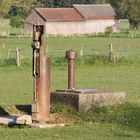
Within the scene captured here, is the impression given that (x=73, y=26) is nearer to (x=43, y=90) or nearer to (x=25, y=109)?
(x=25, y=109)

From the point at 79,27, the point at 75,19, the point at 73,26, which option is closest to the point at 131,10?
the point at 79,27

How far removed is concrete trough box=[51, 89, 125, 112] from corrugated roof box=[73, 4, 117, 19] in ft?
349

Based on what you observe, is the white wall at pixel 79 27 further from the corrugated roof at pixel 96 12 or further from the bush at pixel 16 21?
the bush at pixel 16 21

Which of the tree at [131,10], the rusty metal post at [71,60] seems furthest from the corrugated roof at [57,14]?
the rusty metal post at [71,60]

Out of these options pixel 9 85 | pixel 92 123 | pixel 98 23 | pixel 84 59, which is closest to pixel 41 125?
pixel 92 123

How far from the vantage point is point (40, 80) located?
13961mm

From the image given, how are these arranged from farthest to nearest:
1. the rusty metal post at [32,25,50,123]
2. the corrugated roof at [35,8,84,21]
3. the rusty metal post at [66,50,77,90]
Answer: the corrugated roof at [35,8,84,21], the rusty metal post at [66,50,77,90], the rusty metal post at [32,25,50,123]

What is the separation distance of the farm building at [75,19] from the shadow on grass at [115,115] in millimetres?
90883

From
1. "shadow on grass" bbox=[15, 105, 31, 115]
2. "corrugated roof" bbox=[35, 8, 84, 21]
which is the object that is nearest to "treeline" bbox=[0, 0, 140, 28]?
"corrugated roof" bbox=[35, 8, 84, 21]

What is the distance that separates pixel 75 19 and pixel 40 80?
105 meters

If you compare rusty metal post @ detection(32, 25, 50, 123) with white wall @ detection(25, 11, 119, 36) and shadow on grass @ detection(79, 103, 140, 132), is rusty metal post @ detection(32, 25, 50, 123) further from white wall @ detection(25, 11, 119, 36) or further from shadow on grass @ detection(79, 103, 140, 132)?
white wall @ detection(25, 11, 119, 36)

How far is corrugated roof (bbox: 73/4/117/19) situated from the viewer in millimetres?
123562

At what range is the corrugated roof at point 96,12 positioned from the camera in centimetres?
12356

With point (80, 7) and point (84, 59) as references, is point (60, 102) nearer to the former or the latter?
point (84, 59)
